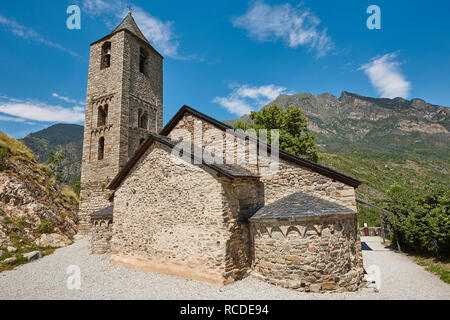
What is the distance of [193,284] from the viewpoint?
7605mm

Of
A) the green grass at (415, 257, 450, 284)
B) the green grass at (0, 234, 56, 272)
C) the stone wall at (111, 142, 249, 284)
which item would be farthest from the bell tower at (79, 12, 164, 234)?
the green grass at (415, 257, 450, 284)

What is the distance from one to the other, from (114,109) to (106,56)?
5971 millimetres

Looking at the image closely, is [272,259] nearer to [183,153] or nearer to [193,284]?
[193,284]

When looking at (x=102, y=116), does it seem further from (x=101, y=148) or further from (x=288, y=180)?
(x=288, y=180)

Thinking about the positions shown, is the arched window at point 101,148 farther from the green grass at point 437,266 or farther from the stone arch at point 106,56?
the green grass at point 437,266

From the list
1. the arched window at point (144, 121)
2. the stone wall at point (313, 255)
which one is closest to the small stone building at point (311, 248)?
the stone wall at point (313, 255)

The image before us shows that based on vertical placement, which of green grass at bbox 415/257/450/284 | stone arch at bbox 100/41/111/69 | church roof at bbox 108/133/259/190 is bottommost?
green grass at bbox 415/257/450/284

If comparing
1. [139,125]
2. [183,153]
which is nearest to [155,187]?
[183,153]

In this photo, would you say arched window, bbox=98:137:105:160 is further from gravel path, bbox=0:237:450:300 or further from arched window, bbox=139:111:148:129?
gravel path, bbox=0:237:450:300

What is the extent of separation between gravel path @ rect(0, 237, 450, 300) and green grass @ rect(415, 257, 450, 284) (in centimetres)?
29

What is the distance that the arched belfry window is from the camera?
20688 millimetres

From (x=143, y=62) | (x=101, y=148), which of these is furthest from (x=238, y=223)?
(x=143, y=62)

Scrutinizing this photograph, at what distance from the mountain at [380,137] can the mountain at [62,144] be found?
6121 cm

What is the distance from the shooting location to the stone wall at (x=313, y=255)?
688 cm
